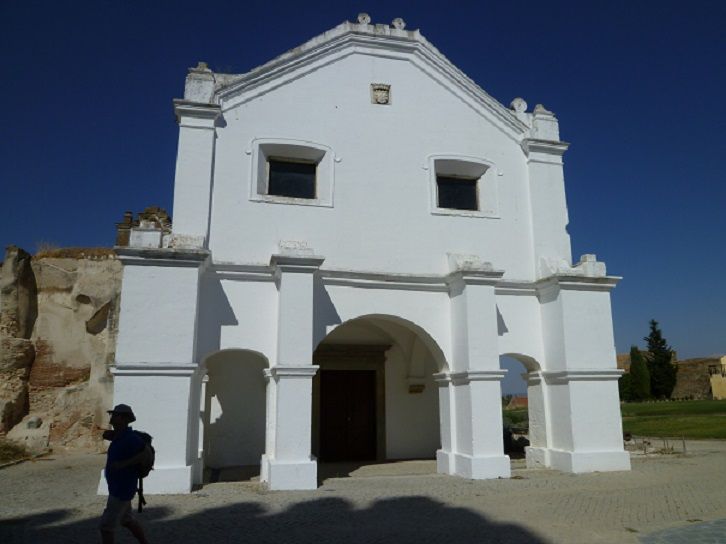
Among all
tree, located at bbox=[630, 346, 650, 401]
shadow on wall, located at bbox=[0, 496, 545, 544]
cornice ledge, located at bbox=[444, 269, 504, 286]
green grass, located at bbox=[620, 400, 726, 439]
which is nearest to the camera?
shadow on wall, located at bbox=[0, 496, 545, 544]

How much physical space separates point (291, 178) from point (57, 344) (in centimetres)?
961

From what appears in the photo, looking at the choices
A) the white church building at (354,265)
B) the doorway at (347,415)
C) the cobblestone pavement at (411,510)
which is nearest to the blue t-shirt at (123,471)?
the cobblestone pavement at (411,510)

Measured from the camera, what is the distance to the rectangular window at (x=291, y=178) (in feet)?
38.8

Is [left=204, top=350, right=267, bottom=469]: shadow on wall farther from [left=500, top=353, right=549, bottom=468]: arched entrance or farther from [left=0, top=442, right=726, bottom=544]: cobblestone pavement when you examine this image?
[left=500, top=353, right=549, bottom=468]: arched entrance

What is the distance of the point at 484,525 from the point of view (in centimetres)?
692

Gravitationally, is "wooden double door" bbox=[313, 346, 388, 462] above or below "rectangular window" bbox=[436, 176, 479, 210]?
below

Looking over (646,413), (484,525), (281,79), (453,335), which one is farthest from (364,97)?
(646,413)

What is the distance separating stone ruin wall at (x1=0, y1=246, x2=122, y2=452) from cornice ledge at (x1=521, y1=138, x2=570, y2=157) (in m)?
12.3

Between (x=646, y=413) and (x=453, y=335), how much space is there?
78.7ft

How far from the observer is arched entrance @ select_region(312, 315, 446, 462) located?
1439 cm

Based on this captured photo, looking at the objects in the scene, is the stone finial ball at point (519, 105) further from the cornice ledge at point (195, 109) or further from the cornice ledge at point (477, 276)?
the cornice ledge at point (195, 109)

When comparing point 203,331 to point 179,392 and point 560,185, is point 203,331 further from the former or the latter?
point 560,185

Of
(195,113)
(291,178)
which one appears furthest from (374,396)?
(195,113)

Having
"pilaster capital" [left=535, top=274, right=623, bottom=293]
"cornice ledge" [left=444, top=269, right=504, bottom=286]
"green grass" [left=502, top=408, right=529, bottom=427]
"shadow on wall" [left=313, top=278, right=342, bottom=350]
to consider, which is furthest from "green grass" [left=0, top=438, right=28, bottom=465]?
"pilaster capital" [left=535, top=274, right=623, bottom=293]
